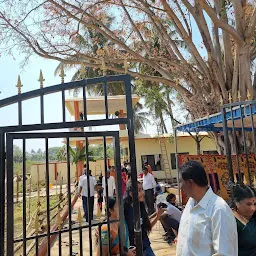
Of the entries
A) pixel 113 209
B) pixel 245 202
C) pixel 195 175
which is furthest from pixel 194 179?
pixel 113 209

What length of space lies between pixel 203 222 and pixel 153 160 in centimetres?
1916

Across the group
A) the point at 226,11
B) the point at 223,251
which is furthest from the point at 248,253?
the point at 226,11

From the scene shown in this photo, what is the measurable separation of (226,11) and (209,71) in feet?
6.82

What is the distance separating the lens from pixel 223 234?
5.50 ft

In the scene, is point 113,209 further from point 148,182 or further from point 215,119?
point 148,182

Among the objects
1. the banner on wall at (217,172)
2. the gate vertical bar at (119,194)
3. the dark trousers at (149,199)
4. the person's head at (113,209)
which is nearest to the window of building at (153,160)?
the dark trousers at (149,199)

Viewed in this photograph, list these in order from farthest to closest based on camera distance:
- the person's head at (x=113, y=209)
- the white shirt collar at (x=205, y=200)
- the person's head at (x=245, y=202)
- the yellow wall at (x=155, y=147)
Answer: the yellow wall at (x=155, y=147) → the person's head at (x=113, y=209) → the person's head at (x=245, y=202) → the white shirt collar at (x=205, y=200)

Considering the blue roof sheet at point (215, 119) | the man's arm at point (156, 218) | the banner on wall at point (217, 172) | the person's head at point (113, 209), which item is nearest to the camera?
the person's head at point (113, 209)

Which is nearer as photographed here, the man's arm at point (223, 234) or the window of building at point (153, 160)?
the man's arm at point (223, 234)

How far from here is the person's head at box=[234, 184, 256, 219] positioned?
7.77 feet

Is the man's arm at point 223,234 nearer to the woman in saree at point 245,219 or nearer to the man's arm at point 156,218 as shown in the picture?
the woman in saree at point 245,219

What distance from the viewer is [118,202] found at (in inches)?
118

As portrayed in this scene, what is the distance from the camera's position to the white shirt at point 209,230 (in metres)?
1.68

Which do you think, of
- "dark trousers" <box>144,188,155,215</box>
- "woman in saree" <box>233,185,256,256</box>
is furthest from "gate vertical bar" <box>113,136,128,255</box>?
"dark trousers" <box>144,188,155,215</box>
